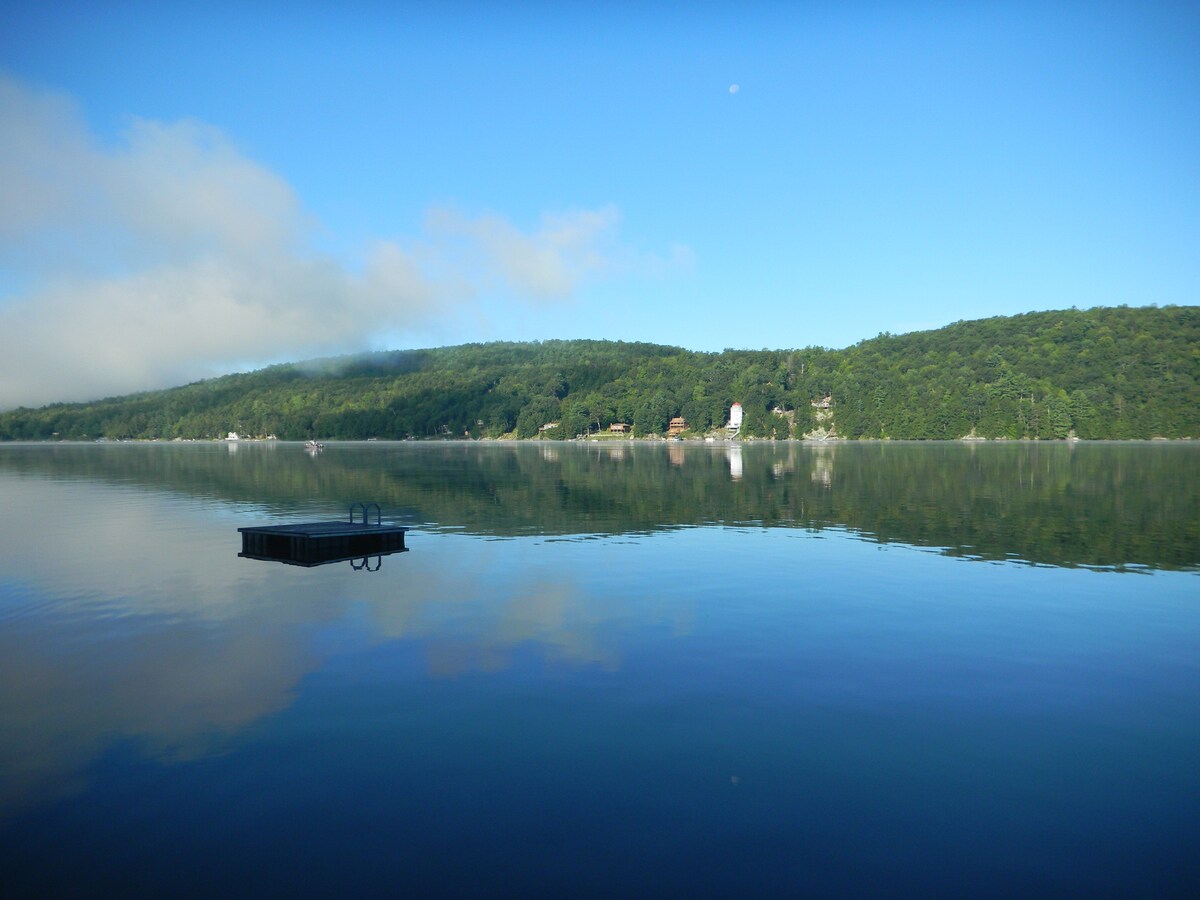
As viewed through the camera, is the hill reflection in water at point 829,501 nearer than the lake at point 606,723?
No

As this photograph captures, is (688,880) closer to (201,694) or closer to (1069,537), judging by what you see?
(201,694)

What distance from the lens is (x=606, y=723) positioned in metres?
14.3

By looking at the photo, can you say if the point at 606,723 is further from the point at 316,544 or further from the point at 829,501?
the point at 829,501

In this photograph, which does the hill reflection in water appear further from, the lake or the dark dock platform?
the dark dock platform

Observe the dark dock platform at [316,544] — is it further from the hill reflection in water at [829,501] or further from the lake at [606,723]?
the hill reflection in water at [829,501]

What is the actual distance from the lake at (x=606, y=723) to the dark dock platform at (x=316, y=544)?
1.24 m

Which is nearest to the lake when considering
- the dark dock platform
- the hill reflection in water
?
the dark dock platform

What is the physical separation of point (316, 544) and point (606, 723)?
2237 cm

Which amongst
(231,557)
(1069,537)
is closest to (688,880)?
(231,557)

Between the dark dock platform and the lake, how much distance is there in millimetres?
1237

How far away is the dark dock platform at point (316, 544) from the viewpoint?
33125mm

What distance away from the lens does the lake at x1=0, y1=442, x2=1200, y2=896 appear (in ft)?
32.6

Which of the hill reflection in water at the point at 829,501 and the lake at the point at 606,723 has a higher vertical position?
the lake at the point at 606,723

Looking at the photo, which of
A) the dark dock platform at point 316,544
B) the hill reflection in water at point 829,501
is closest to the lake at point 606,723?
the dark dock platform at point 316,544
